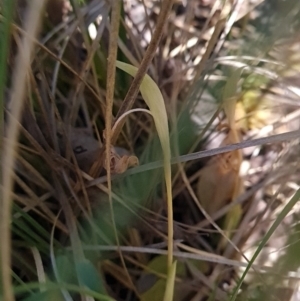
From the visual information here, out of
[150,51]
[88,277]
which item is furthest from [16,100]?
[88,277]

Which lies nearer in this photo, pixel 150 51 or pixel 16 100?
pixel 16 100

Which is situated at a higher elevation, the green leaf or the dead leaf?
the dead leaf

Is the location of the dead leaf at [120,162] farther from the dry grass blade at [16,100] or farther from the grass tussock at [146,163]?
the dry grass blade at [16,100]

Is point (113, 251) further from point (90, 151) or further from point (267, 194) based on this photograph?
point (267, 194)

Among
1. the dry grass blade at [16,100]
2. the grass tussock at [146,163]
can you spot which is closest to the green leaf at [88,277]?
the grass tussock at [146,163]

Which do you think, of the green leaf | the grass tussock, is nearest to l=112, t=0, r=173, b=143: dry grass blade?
the grass tussock

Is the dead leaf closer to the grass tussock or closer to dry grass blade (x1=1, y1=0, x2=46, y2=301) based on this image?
the grass tussock

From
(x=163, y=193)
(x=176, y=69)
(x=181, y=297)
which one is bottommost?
(x=181, y=297)

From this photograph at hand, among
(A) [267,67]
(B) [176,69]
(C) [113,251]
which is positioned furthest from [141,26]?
(C) [113,251]

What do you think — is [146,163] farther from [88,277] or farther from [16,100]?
[16,100]

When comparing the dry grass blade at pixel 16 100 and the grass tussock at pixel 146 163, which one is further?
the grass tussock at pixel 146 163

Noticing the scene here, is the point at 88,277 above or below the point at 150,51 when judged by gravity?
below
